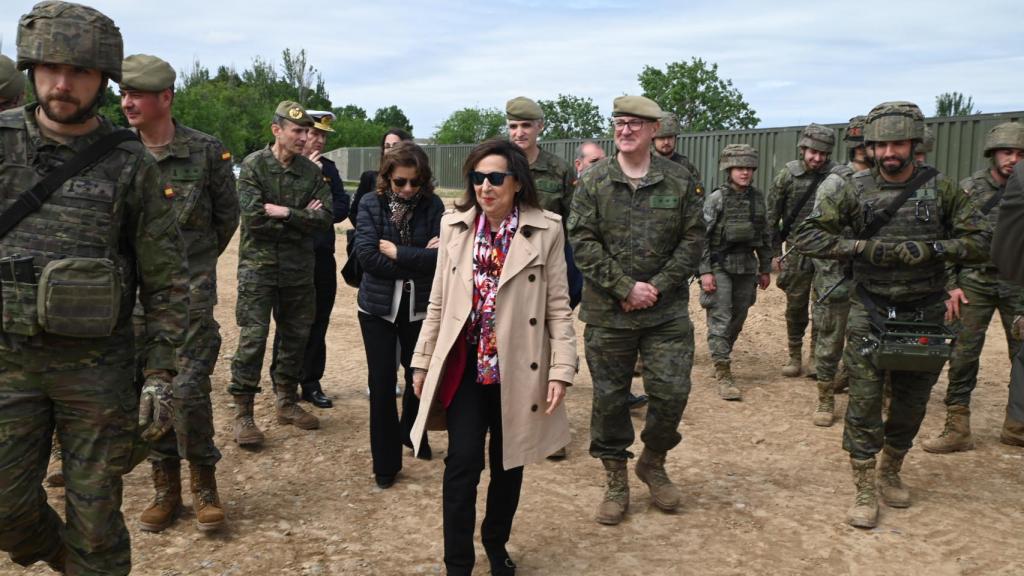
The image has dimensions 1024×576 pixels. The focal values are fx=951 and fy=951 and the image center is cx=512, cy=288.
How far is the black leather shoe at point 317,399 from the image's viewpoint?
25.4 ft

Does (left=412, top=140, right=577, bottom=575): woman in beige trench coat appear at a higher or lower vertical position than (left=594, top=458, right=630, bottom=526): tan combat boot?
higher

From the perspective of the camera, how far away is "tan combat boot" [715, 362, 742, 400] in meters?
8.24

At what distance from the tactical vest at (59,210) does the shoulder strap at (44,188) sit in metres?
0.02

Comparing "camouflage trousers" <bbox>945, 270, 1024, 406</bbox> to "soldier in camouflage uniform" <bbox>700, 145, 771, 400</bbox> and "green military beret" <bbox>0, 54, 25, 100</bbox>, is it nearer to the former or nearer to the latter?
"soldier in camouflage uniform" <bbox>700, 145, 771, 400</bbox>

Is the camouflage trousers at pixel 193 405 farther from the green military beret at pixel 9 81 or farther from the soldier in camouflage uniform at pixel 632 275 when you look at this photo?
the green military beret at pixel 9 81

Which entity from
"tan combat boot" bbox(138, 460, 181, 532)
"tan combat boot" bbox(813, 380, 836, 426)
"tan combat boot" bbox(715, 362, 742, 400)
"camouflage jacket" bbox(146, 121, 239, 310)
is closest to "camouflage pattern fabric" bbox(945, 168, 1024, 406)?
"tan combat boot" bbox(813, 380, 836, 426)

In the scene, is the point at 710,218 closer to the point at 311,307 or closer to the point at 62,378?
the point at 311,307

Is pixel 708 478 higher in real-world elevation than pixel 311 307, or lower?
lower

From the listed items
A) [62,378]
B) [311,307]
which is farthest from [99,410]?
[311,307]

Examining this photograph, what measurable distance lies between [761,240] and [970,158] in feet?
26.9

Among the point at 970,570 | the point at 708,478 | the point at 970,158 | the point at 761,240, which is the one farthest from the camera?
the point at 970,158

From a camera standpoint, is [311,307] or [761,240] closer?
[311,307]

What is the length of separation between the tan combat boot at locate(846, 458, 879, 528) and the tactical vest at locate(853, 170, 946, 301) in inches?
38.5

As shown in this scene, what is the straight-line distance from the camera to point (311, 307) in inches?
277
